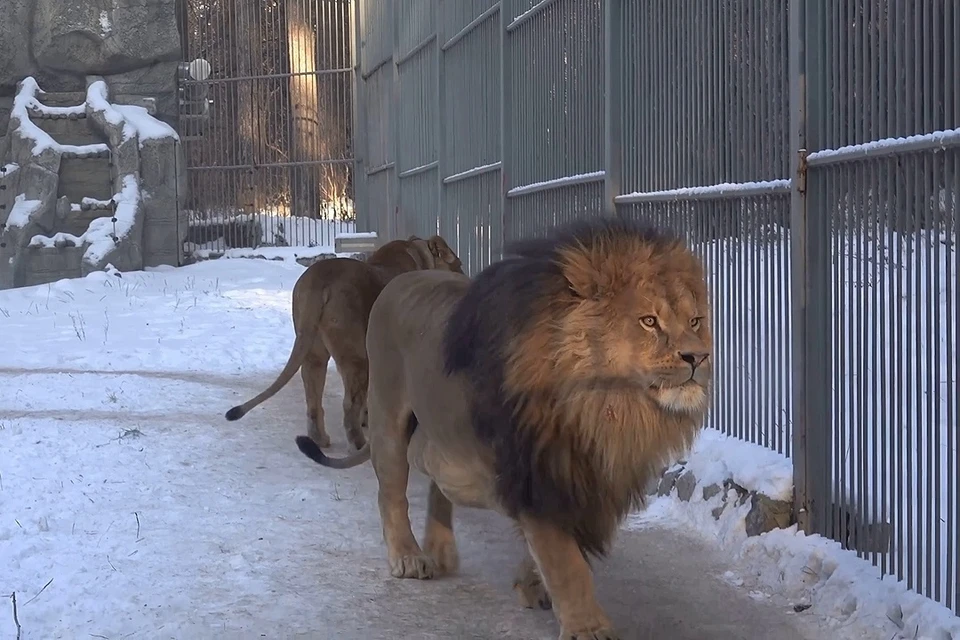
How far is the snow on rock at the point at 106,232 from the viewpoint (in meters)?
18.0

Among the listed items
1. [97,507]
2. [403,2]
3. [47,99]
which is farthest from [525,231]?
[47,99]

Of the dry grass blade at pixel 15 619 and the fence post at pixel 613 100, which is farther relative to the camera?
the fence post at pixel 613 100

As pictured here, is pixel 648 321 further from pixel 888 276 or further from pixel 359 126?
pixel 359 126

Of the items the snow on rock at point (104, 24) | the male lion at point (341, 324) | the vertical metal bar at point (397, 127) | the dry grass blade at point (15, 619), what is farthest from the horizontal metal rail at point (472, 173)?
the snow on rock at point (104, 24)

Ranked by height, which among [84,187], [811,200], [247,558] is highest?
[84,187]

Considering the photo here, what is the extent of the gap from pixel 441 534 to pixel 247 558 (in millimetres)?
818

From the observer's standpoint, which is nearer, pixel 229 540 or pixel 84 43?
pixel 229 540

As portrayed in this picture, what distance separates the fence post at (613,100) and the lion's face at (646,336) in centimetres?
316

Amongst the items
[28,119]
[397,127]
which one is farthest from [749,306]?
[28,119]

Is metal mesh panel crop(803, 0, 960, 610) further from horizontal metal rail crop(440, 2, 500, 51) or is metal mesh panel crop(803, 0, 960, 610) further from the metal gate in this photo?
the metal gate

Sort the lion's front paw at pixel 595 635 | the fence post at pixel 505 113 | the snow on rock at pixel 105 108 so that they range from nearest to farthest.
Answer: the lion's front paw at pixel 595 635 → the fence post at pixel 505 113 → the snow on rock at pixel 105 108

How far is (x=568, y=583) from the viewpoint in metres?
3.75

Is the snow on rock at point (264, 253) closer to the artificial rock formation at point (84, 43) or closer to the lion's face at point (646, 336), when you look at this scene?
the artificial rock formation at point (84, 43)

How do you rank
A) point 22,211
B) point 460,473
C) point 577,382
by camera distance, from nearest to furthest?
point 577,382 → point 460,473 → point 22,211
